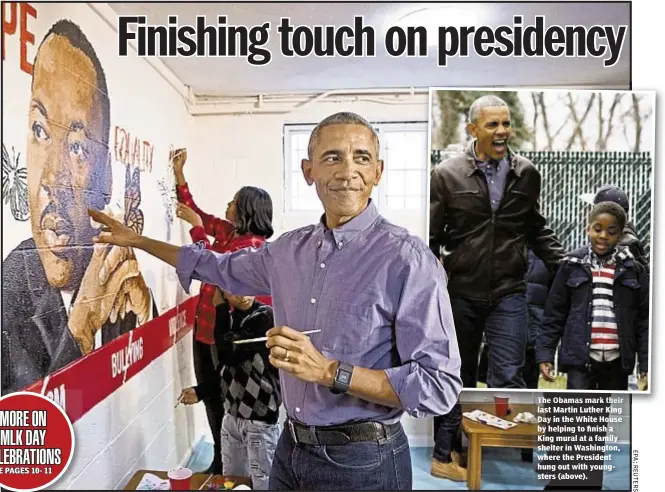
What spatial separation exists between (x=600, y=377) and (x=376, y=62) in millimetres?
1044

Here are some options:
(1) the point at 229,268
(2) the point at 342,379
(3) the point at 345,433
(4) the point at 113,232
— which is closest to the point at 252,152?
(1) the point at 229,268

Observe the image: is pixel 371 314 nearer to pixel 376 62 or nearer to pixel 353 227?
pixel 353 227

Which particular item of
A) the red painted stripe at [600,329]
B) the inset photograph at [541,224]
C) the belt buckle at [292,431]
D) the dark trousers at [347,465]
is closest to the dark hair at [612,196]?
the inset photograph at [541,224]

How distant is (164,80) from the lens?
1558 millimetres

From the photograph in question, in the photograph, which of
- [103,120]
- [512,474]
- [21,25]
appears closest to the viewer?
[21,25]

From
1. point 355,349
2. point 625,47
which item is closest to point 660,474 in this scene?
point 355,349

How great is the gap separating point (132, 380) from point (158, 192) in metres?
0.51

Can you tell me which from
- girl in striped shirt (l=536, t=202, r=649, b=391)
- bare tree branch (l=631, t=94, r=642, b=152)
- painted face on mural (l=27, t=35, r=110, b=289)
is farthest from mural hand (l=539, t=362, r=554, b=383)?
painted face on mural (l=27, t=35, r=110, b=289)

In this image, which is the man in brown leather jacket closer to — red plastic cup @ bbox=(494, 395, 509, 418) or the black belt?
red plastic cup @ bbox=(494, 395, 509, 418)

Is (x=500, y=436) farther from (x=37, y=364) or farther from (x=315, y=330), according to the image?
(x=37, y=364)

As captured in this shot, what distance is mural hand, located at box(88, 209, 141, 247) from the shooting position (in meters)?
1.53

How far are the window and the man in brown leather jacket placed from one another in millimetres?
50

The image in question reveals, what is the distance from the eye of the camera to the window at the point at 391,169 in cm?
153

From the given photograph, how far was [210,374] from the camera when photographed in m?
1.59
